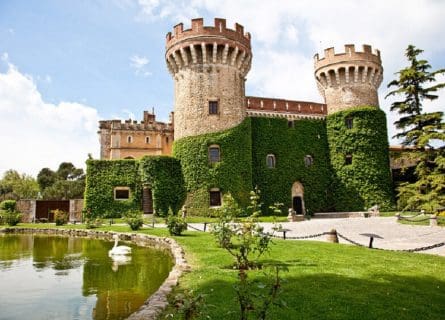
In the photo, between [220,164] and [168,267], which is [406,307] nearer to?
[168,267]

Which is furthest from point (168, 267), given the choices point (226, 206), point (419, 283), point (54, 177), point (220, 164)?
point (54, 177)

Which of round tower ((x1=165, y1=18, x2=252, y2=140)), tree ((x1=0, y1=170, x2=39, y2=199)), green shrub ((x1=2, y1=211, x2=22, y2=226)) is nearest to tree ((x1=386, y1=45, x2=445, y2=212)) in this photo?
round tower ((x1=165, y1=18, x2=252, y2=140))

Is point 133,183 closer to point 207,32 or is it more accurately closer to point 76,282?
point 207,32

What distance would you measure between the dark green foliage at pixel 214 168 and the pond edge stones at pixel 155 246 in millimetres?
7678

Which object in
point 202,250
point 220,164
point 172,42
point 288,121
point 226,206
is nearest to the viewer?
point 226,206

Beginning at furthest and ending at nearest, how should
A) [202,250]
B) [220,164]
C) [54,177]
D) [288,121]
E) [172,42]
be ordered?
1. [54,177]
2. [288,121]
3. [172,42]
4. [220,164]
5. [202,250]

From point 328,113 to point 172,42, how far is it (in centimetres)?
1467

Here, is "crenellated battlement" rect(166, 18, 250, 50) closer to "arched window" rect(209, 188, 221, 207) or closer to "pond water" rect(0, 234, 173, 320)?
"arched window" rect(209, 188, 221, 207)

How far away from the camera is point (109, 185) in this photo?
86.2ft

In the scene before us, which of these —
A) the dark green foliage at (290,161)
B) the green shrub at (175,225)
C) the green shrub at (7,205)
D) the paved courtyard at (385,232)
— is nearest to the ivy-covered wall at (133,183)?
the paved courtyard at (385,232)

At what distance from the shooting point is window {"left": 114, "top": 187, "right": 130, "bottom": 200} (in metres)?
26.5

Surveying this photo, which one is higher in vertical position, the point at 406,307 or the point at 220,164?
the point at 220,164

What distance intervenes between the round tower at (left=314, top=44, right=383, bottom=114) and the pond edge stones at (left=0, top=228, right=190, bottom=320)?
69.8ft

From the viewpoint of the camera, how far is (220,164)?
25.0 meters
